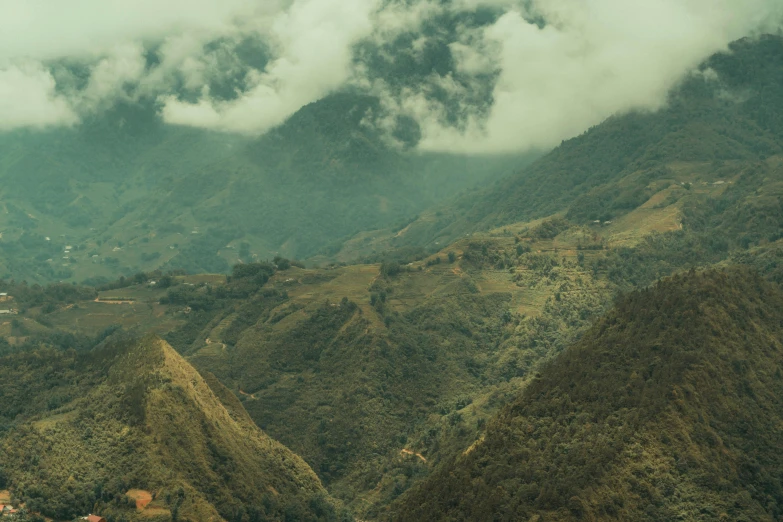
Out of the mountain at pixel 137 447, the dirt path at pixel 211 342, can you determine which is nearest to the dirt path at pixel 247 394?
the dirt path at pixel 211 342

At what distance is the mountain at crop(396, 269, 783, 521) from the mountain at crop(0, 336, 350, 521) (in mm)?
13431

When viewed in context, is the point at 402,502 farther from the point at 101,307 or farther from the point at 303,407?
the point at 101,307

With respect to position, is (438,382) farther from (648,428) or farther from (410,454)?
(648,428)

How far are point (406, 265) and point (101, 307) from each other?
158 ft

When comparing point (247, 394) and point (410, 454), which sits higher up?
point (247, 394)

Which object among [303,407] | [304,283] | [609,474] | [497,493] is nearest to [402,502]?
[497,493]

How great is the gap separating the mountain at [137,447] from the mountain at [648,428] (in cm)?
1343

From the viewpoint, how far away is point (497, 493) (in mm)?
70438

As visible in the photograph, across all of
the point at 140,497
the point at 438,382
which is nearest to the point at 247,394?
the point at 438,382

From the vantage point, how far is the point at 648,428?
72.6m

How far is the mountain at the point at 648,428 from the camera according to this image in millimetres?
68062

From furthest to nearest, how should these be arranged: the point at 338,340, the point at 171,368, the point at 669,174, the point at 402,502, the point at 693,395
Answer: the point at 669,174
the point at 338,340
the point at 171,368
the point at 402,502
the point at 693,395

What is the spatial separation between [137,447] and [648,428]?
4012 cm

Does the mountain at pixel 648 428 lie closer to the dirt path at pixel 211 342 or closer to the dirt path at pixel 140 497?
the dirt path at pixel 140 497
